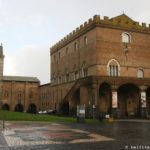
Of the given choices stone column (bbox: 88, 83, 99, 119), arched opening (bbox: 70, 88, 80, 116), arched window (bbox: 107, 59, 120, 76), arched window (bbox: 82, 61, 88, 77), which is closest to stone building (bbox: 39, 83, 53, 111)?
arched opening (bbox: 70, 88, 80, 116)

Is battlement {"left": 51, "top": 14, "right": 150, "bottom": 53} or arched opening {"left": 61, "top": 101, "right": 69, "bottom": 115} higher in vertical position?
battlement {"left": 51, "top": 14, "right": 150, "bottom": 53}

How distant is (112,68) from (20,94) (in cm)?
4412

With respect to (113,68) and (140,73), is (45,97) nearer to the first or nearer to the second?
(140,73)

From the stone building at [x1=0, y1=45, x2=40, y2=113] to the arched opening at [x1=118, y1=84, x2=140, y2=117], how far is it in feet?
132

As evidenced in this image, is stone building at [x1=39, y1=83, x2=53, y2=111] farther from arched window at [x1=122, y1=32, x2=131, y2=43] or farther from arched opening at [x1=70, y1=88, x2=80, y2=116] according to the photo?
arched window at [x1=122, y1=32, x2=131, y2=43]

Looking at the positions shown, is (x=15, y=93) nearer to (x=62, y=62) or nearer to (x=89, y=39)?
(x=62, y=62)

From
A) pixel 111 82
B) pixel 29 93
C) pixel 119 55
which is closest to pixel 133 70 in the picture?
pixel 119 55

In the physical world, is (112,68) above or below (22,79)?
below

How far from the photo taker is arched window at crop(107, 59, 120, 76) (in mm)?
47594

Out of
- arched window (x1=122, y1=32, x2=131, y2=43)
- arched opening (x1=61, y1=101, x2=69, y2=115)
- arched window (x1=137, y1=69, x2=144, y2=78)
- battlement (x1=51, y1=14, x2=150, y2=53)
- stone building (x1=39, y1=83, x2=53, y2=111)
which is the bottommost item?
arched opening (x1=61, y1=101, x2=69, y2=115)

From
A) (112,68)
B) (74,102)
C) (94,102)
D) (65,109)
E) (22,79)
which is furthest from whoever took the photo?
(22,79)

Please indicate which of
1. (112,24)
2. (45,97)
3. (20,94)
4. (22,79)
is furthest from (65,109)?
(22,79)

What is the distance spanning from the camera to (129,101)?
4881 cm

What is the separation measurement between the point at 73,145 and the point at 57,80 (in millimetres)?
51553
